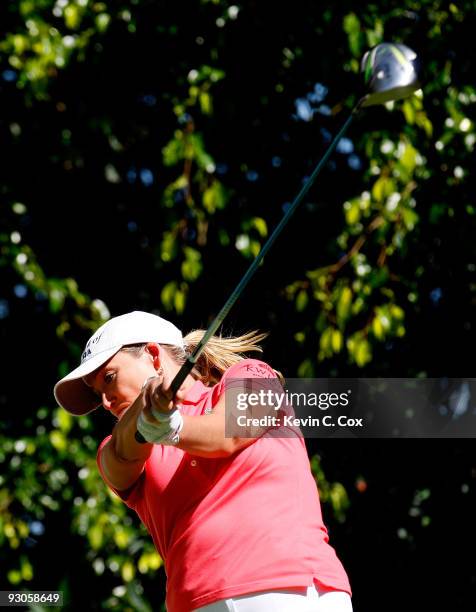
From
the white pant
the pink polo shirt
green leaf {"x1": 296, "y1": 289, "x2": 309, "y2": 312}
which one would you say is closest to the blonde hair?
the pink polo shirt

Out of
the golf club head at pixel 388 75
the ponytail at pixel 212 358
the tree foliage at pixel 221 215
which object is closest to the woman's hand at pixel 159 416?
the ponytail at pixel 212 358

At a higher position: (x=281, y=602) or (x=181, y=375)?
(x=181, y=375)

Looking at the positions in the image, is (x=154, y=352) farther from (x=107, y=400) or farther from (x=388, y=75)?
(x=388, y=75)

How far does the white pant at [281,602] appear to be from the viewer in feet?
6.96

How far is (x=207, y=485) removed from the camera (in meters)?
2.30

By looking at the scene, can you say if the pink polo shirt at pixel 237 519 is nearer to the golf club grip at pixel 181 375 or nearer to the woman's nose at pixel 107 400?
the woman's nose at pixel 107 400

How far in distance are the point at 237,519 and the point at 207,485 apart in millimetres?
109

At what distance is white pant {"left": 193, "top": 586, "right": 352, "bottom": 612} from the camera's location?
2.12 m

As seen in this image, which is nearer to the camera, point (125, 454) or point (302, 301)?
point (125, 454)

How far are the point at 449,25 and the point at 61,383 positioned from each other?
10.7 feet

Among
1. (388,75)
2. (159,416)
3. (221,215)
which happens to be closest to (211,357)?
(159,416)

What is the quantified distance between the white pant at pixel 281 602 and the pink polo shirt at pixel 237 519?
0.01 metres

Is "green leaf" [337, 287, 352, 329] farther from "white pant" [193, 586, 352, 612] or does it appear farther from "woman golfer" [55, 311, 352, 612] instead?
"white pant" [193, 586, 352, 612]

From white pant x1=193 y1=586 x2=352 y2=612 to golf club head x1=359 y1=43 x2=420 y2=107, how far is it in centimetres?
97
